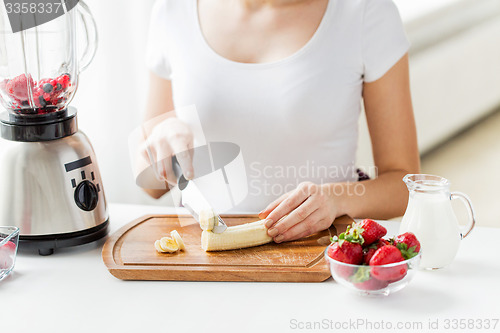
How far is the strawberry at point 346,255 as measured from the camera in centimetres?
97

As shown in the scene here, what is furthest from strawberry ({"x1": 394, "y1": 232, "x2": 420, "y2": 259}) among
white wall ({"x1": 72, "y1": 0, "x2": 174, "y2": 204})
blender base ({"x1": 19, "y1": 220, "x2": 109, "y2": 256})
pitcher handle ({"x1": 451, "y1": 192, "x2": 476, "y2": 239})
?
white wall ({"x1": 72, "y1": 0, "x2": 174, "y2": 204})

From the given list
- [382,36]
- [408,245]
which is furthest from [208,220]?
[382,36]

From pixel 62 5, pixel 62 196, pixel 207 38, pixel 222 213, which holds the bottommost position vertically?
pixel 222 213

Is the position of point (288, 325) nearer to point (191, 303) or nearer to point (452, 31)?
point (191, 303)

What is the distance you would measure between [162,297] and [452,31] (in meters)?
2.33

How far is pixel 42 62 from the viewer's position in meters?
1.29

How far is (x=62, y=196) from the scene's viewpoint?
117 centimetres

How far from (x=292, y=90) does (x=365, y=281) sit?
2.16ft

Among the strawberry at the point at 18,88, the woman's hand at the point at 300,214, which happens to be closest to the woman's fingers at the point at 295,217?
the woman's hand at the point at 300,214

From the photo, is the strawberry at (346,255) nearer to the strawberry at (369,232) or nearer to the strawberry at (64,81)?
the strawberry at (369,232)

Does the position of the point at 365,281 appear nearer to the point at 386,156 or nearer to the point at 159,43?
the point at 386,156

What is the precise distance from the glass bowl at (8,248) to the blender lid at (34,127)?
0.17 metres

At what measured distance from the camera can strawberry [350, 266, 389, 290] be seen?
96 centimetres

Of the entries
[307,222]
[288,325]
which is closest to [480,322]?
[288,325]
